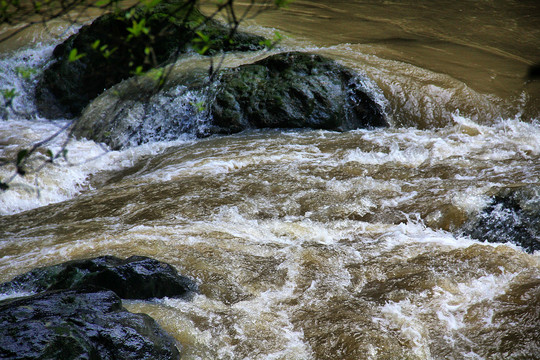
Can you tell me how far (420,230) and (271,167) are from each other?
2027 mm

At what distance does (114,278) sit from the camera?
3289 mm

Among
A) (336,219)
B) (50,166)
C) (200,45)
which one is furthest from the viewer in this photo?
(50,166)

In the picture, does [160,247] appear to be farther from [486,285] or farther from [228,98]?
[228,98]

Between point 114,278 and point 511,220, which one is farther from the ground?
point 114,278

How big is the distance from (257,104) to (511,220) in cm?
425

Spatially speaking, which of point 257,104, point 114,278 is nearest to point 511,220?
point 114,278

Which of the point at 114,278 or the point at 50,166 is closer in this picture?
the point at 114,278

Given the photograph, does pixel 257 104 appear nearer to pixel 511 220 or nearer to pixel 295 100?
pixel 295 100

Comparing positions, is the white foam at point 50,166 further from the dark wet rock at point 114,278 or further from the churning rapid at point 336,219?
the dark wet rock at point 114,278

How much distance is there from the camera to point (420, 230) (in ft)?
14.5

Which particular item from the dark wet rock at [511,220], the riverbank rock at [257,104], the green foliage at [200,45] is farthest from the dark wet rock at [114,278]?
the riverbank rock at [257,104]

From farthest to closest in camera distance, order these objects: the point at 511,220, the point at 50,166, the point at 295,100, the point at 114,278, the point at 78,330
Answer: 1. the point at 295,100
2. the point at 50,166
3. the point at 511,220
4. the point at 114,278
5. the point at 78,330

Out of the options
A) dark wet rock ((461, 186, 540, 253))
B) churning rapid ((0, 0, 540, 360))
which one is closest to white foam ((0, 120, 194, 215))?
churning rapid ((0, 0, 540, 360))

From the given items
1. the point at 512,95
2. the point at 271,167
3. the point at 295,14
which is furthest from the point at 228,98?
the point at 295,14
